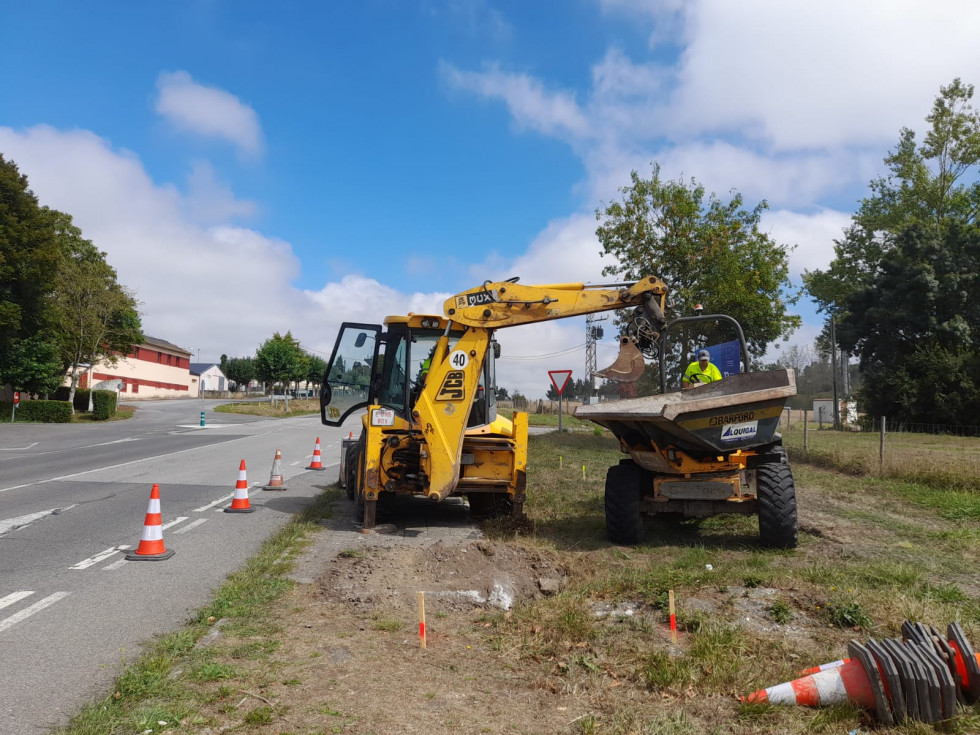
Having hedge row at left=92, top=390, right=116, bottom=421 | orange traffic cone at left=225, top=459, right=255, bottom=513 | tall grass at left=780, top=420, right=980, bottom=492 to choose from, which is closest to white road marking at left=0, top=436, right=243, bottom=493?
orange traffic cone at left=225, top=459, right=255, bottom=513

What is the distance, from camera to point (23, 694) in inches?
150

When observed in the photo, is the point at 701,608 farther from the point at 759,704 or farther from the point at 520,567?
the point at 520,567

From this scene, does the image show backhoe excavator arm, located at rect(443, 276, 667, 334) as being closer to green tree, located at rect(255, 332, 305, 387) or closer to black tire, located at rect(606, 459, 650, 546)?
black tire, located at rect(606, 459, 650, 546)

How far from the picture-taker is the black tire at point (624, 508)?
7.79m

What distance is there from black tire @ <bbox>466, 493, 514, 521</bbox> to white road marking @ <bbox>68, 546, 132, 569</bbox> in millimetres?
4223

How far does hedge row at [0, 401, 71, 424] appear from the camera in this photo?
34.0 metres

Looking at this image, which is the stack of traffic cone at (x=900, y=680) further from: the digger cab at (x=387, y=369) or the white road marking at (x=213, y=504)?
the white road marking at (x=213, y=504)

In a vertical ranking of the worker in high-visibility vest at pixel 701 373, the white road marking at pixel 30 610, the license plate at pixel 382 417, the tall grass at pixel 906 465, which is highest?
the worker in high-visibility vest at pixel 701 373

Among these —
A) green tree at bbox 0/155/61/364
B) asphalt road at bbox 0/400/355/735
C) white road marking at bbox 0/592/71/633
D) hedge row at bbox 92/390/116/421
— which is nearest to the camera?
asphalt road at bbox 0/400/355/735

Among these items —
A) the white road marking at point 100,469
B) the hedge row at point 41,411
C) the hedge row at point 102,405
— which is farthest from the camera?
the hedge row at point 102,405

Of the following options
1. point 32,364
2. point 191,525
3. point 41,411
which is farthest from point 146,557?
point 32,364

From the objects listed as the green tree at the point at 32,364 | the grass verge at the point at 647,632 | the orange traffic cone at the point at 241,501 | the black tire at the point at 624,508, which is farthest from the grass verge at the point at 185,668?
the green tree at the point at 32,364

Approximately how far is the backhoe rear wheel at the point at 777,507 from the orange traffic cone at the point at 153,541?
6174 millimetres

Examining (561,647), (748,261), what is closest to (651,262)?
(748,261)
